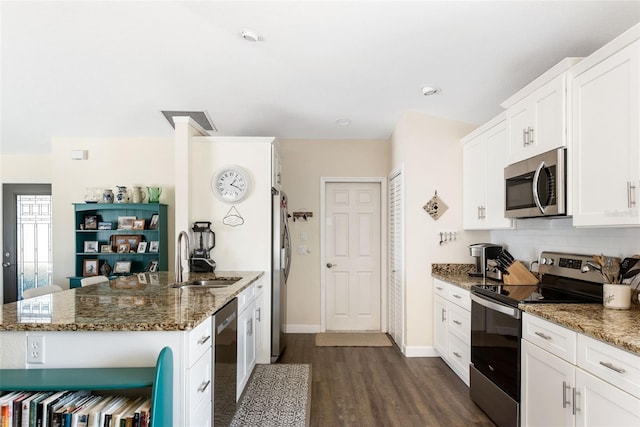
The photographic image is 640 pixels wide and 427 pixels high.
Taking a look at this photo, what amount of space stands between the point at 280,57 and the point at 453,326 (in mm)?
2750

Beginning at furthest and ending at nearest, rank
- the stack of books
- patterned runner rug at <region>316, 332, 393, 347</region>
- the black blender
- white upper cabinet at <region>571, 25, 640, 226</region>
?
1. patterned runner rug at <region>316, 332, 393, 347</region>
2. the black blender
3. white upper cabinet at <region>571, 25, 640, 226</region>
4. the stack of books

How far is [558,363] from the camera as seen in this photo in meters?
1.91

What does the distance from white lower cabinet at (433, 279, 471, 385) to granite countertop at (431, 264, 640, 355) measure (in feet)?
3.17

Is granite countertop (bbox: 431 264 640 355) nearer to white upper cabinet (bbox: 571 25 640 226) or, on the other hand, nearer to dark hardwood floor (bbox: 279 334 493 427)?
white upper cabinet (bbox: 571 25 640 226)

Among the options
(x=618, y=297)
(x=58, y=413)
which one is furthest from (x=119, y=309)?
(x=618, y=297)

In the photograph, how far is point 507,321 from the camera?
2361 millimetres

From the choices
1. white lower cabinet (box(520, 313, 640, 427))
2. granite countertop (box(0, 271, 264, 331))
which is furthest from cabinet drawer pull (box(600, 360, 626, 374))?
granite countertop (box(0, 271, 264, 331))

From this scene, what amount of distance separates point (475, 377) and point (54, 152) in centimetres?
Answer: 551

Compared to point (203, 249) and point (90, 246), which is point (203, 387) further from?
point (90, 246)

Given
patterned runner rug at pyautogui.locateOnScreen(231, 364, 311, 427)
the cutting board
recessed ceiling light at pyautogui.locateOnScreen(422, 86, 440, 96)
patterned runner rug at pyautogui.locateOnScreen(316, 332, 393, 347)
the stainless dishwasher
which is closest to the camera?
the stainless dishwasher

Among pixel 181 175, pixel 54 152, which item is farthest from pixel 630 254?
pixel 54 152

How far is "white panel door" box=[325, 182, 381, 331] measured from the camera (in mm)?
5094

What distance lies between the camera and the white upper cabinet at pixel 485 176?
319 cm

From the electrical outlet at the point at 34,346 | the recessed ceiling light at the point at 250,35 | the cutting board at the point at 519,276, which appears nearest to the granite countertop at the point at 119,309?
the electrical outlet at the point at 34,346
